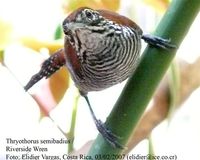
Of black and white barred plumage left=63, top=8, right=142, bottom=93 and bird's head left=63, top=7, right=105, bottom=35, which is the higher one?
bird's head left=63, top=7, right=105, bottom=35

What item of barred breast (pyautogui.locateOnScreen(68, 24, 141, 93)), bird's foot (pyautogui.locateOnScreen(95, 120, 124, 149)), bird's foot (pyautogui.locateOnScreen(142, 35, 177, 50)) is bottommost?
bird's foot (pyautogui.locateOnScreen(95, 120, 124, 149))

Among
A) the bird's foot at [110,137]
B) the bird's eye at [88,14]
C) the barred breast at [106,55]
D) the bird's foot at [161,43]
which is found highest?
the bird's eye at [88,14]

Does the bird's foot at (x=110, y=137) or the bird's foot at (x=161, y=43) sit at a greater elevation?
the bird's foot at (x=161, y=43)

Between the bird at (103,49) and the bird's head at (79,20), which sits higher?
the bird's head at (79,20)

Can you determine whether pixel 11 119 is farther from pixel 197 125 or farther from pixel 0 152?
pixel 197 125

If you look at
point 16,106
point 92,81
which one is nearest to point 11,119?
point 16,106

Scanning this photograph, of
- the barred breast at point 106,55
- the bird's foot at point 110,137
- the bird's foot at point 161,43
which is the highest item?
the bird's foot at point 161,43

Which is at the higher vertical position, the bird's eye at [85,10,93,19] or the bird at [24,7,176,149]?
the bird's eye at [85,10,93,19]
